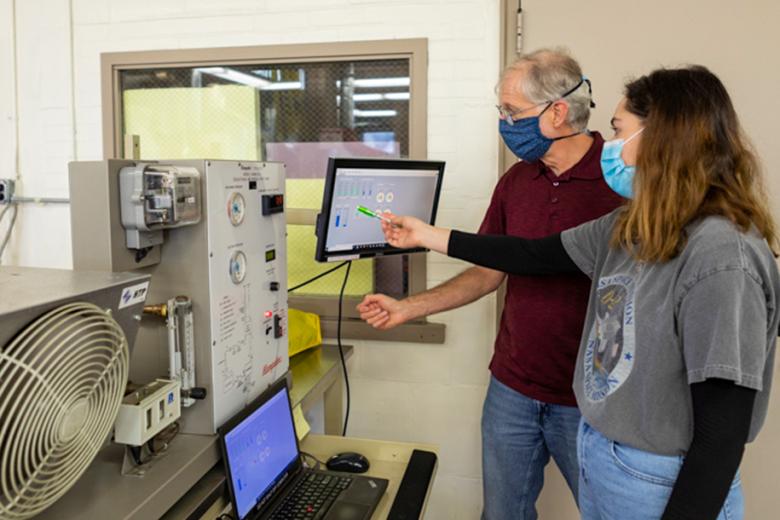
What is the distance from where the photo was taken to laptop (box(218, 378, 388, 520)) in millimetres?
1220

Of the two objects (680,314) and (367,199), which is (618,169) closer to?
(680,314)

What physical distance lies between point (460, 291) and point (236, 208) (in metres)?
0.78

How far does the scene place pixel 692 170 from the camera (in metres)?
0.96

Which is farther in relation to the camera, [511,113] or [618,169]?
[511,113]

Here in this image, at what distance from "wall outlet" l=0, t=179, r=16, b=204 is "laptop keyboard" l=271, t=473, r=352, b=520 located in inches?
72.9

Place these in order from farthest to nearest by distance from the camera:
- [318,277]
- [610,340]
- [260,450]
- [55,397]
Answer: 1. [318,277]
2. [260,450]
3. [610,340]
4. [55,397]

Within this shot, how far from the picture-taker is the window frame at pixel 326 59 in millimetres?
2133

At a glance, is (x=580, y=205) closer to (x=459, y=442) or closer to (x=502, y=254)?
(x=502, y=254)

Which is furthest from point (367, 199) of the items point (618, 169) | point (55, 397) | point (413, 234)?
point (55, 397)

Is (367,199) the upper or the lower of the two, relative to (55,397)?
upper

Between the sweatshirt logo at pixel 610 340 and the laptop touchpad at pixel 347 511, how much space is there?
0.54 metres

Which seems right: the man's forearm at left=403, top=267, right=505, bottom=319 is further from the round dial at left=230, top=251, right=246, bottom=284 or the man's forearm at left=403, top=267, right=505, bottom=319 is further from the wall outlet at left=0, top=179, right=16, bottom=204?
the wall outlet at left=0, top=179, right=16, bottom=204

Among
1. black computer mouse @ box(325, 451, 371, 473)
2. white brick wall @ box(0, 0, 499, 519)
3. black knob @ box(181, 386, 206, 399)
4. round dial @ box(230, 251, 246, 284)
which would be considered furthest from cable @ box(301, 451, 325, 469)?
white brick wall @ box(0, 0, 499, 519)

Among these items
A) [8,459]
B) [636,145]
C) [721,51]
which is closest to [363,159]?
[636,145]
